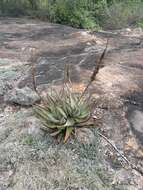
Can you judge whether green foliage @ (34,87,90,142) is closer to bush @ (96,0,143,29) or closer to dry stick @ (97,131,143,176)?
dry stick @ (97,131,143,176)

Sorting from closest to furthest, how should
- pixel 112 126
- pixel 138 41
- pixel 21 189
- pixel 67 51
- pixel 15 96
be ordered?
pixel 21 189, pixel 112 126, pixel 15 96, pixel 67 51, pixel 138 41

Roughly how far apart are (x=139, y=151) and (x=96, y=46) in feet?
10.5

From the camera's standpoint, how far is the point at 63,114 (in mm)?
4262

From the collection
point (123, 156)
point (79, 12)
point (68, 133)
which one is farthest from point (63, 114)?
point (79, 12)

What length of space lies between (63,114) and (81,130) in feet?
0.86

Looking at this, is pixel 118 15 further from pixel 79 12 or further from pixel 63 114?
pixel 63 114

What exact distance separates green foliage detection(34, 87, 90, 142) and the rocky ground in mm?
116

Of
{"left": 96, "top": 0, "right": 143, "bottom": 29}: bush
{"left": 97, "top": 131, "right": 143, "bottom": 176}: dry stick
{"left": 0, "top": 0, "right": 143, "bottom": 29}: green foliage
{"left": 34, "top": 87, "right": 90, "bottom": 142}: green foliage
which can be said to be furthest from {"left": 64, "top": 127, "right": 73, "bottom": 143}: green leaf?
{"left": 96, "top": 0, "right": 143, "bottom": 29}: bush

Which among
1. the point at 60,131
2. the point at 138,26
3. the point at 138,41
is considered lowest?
the point at 138,26

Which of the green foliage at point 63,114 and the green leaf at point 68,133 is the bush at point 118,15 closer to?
the green foliage at point 63,114

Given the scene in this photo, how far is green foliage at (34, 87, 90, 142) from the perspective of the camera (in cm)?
421

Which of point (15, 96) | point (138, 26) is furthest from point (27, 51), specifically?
point (138, 26)

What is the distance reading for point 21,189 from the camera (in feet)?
12.6

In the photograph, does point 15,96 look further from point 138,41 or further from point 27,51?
point 138,41
